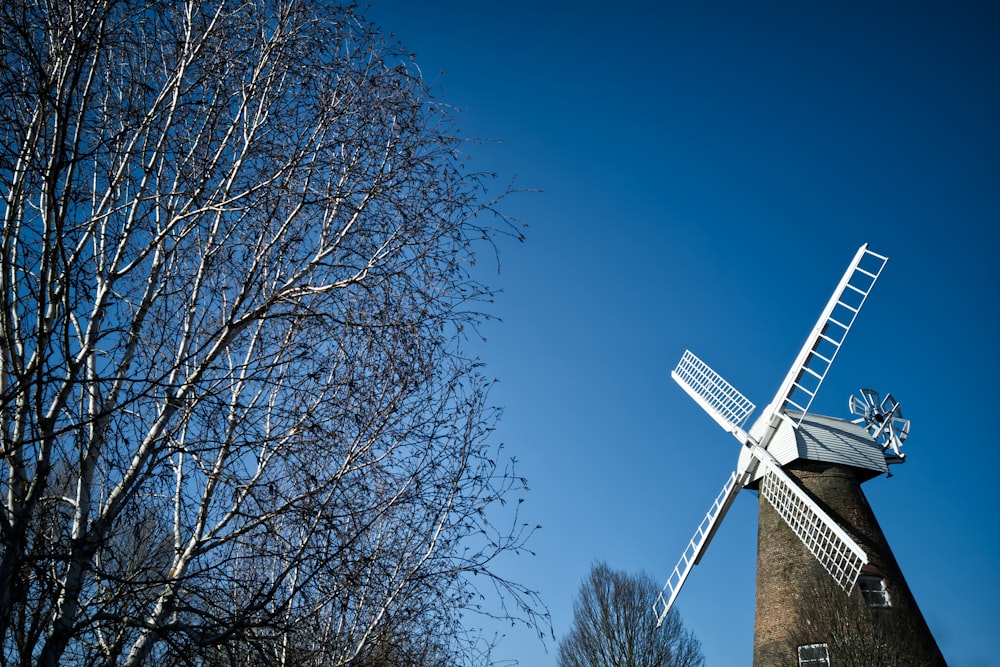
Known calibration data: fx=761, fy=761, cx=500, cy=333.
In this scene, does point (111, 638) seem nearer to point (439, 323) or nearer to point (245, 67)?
point (439, 323)

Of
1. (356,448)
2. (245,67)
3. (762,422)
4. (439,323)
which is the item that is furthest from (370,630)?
(762,422)

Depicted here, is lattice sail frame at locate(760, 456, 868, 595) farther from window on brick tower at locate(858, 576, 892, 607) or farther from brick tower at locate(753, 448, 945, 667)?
window on brick tower at locate(858, 576, 892, 607)

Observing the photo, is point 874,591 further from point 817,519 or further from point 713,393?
point 713,393

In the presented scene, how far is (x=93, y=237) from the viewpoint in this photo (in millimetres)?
4246

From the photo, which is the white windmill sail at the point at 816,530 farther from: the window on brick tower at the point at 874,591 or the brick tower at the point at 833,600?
the window on brick tower at the point at 874,591

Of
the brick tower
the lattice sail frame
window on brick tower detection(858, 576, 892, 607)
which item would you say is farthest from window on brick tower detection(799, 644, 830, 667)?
window on brick tower detection(858, 576, 892, 607)

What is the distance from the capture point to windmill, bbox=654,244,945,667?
17969 mm

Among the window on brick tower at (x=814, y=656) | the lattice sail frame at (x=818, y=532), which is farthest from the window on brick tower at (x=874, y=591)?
the window on brick tower at (x=814, y=656)

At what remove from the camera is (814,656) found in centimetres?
1781

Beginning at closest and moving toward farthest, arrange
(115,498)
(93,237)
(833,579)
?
(115,498)
(93,237)
(833,579)

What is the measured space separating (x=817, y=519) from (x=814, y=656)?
3.19m

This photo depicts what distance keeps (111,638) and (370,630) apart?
183cm

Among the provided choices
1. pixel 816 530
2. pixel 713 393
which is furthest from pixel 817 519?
pixel 713 393

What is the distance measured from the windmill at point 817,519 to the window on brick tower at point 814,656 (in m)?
0.02
